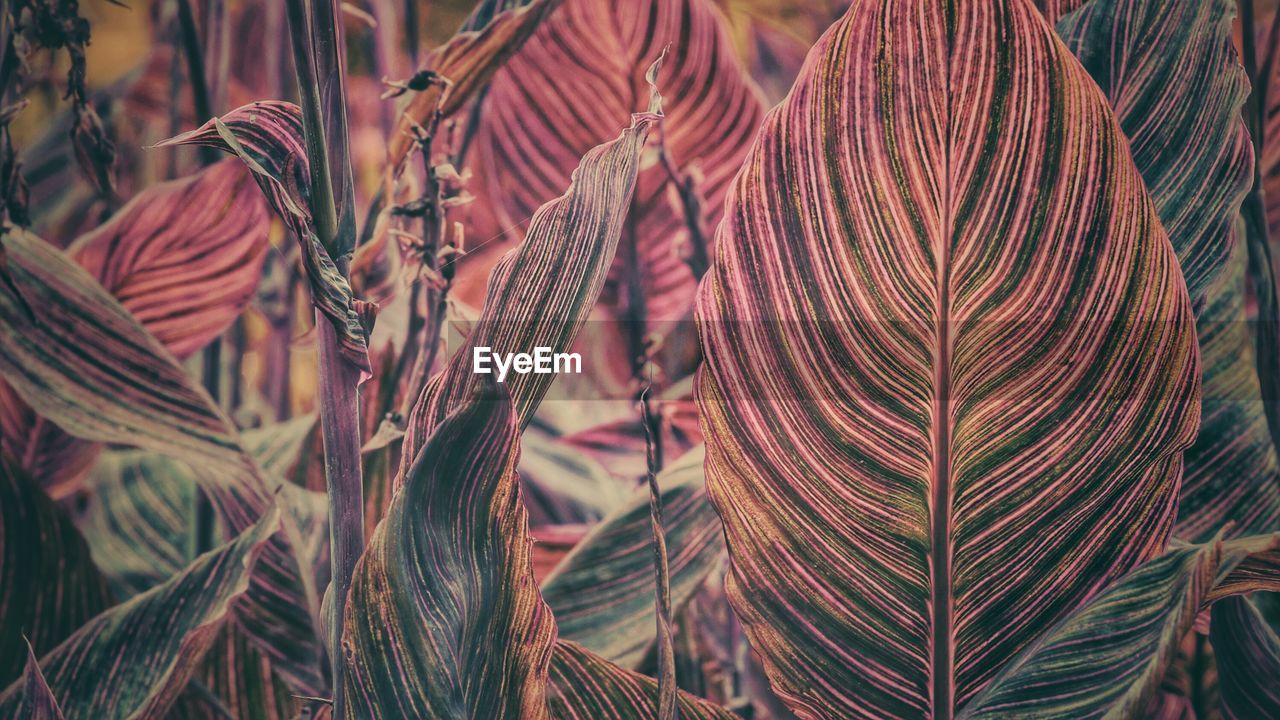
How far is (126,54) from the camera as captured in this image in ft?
2.09

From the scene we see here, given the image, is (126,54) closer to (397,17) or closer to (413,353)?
(397,17)

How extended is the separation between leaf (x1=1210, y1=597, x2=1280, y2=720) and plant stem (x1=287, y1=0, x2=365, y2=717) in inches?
27.0

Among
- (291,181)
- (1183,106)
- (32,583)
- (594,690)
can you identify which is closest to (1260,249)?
(1183,106)

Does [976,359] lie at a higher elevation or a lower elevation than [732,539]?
higher

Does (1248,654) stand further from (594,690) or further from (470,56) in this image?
(470,56)

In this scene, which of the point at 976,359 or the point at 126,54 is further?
the point at 126,54

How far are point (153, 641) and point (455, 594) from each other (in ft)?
0.92

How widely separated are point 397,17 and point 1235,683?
88 centimetres

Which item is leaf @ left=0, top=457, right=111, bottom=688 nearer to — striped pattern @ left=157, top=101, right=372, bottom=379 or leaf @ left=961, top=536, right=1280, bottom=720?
striped pattern @ left=157, top=101, right=372, bottom=379

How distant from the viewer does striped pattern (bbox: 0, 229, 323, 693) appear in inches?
24.3

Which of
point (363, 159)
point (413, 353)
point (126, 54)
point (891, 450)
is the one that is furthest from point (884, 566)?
point (126, 54)

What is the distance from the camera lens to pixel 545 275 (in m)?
0.54

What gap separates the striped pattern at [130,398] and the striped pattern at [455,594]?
13 centimetres

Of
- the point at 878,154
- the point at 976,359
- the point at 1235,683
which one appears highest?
the point at 878,154
